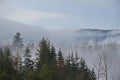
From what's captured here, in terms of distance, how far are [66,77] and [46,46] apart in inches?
230

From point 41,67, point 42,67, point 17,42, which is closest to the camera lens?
point 42,67

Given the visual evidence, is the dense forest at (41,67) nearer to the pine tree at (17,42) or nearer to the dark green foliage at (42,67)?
the dark green foliage at (42,67)

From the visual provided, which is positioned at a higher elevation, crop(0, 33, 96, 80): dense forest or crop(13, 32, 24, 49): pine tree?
crop(13, 32, 24, 49): pine tree

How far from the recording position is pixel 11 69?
5119cm

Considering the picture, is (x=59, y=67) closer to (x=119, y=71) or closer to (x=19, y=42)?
(x=119, y=71)

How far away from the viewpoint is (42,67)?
51.0 metres

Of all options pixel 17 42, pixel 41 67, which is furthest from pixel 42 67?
pixel 17 42

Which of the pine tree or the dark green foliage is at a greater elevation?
the pine tree

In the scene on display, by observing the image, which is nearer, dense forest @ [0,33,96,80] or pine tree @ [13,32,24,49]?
dense forest @ [0,33,96,80]

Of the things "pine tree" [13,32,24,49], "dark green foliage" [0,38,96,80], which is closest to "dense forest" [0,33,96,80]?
"dark green foliage" [0,38,96,80]

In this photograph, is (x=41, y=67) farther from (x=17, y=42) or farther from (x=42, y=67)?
(x=17, y=42)

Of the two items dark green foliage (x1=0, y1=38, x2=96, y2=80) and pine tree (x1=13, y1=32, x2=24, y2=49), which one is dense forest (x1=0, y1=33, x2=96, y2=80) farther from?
pine tree (x1=13, y1=32, x2=24, y2=49)

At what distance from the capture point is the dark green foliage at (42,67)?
5012 cm

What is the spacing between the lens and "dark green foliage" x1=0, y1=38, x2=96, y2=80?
5012 centimetres
